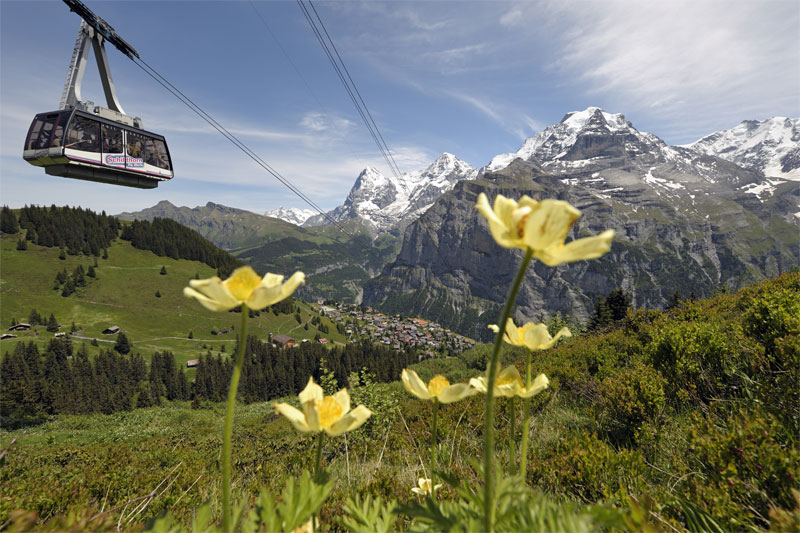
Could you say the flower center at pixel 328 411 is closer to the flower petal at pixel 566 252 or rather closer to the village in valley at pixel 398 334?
the flower petal at pixel 566 252

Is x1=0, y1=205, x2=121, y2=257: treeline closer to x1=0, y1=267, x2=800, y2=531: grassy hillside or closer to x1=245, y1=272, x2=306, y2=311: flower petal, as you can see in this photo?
x1=0, y1=267, x2=800, y2=531: grassy hillside

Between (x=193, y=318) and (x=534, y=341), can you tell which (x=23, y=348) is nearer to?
(x=193, y=318)

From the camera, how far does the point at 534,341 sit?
177cm

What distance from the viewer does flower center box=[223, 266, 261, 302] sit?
4.58 ft

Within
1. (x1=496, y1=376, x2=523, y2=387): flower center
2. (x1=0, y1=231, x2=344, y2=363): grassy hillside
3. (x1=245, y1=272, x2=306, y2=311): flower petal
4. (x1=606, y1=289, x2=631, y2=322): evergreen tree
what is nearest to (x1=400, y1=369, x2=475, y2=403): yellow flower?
(x1=496, y1=376, x2=523, y2=387): flower center

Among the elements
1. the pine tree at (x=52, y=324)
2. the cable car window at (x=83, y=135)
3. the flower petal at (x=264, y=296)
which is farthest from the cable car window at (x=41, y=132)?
the pine tree at (x=52, y=324)

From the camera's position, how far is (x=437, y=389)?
1.81 m

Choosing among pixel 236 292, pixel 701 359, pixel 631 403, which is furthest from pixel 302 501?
pixel 701 359

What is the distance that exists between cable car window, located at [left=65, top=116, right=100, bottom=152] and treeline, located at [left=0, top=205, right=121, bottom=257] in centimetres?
17694

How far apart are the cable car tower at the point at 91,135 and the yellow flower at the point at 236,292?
755 inches

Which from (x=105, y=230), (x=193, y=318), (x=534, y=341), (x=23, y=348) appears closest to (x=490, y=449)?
(x=534, y=341)

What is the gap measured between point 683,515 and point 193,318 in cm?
15709

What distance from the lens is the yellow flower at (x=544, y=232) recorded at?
113 centimetres

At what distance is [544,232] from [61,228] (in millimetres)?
207325
